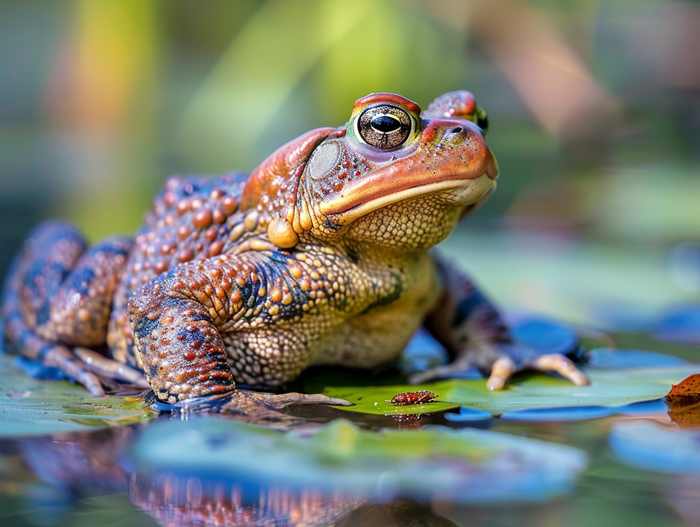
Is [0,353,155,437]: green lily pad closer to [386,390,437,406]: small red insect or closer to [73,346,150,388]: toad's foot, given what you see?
[73,346,150,388]: toad's foot

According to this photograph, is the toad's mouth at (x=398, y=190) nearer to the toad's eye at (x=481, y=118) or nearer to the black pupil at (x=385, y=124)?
the black pupil at (x=385, y=124)

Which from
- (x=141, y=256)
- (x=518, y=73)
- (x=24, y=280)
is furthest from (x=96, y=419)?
(x=518, y=73)

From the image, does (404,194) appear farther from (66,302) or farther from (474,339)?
(66,302)

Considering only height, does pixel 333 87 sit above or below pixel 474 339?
above

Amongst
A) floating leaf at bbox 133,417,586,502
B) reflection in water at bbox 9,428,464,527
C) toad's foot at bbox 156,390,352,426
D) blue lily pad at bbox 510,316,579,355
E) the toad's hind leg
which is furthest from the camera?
blue lily pad at bbox 510,316,579,355

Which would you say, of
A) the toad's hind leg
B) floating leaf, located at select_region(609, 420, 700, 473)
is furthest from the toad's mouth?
the toad's hind leg

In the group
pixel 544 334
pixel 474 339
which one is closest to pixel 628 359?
pixel 544 334

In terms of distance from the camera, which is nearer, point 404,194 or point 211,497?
point 211,497

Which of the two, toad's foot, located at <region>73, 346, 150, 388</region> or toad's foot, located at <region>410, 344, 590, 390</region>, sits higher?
toad's foot, located at <region>73, 346, 150, 388</region>

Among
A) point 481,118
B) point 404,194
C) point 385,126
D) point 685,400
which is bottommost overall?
point 685,400

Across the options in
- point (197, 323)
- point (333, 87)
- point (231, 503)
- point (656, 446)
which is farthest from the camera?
point (333, 87)
